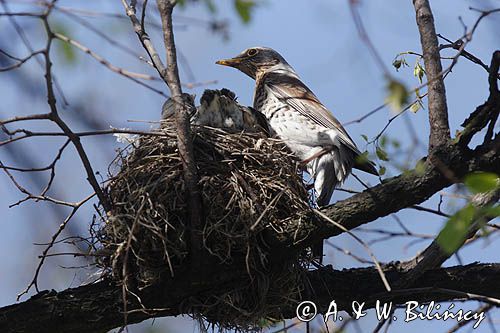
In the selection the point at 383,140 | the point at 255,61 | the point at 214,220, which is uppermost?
the point at 255,61

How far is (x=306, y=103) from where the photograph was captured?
251 inches

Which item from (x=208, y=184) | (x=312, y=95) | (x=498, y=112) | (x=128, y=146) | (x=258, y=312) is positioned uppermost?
(x=312, y=95)

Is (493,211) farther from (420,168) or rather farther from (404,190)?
(404,190)

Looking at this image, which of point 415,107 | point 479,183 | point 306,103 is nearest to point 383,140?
point 415,107

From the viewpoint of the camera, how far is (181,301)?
15.8ft

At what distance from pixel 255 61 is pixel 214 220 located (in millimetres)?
3308

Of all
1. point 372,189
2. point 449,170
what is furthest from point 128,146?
point 449,170

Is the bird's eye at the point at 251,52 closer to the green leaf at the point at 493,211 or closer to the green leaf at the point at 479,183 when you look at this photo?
the green leaf at the point at 493,211

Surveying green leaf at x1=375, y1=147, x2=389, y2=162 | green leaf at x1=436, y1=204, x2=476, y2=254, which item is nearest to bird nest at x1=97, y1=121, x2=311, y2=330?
green leaf at x1=375, y1=147, x2=389, y2=162

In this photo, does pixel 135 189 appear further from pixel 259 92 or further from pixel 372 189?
pixel 259 92

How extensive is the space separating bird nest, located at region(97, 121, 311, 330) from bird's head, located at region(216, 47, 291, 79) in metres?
2.57

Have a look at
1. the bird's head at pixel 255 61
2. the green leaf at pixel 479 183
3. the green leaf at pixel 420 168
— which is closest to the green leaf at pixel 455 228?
the green leaf at pixel 479 183

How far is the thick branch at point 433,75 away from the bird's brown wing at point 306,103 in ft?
3.34

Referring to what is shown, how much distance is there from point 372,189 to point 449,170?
0.44m
